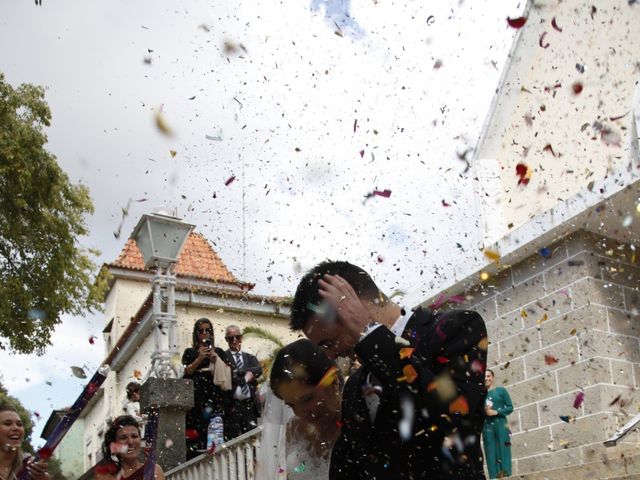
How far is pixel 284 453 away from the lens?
3.85 metres

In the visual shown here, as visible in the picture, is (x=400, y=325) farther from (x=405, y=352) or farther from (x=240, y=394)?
(x=240, y=394)

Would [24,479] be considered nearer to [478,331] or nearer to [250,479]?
[250,479]

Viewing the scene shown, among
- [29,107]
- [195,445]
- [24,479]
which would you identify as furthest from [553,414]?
[29,107]

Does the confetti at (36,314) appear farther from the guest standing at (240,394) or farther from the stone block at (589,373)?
the stone block at (589,373)

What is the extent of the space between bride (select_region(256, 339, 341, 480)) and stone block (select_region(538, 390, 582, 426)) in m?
3.79

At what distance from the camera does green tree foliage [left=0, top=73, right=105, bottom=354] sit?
1599cm

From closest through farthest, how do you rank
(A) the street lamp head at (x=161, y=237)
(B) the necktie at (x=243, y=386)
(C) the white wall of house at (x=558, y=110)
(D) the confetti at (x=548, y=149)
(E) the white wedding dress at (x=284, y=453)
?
1. (E) the white wedding dress at (x=284, y=453)
2. (B) the necktie at (x=243, y=386)
3. (A) the street lamp head at (x=161, y=237)
4. (C) the white wall of house at (x=558, y=110)
5. (D) the confetti at (x=548, y=149)

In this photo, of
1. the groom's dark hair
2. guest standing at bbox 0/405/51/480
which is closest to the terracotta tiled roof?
guest standing at bbox 0/405/51/480

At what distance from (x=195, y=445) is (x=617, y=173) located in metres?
4.63

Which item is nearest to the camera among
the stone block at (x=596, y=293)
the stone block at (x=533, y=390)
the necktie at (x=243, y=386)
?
the stone block at (x=596, y=293)

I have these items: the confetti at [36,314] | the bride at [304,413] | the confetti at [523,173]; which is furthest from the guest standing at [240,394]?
the confetti at [36,314]

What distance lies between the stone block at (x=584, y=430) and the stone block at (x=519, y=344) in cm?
77

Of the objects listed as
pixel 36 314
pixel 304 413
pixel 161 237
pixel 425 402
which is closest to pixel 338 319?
pixel 425 402

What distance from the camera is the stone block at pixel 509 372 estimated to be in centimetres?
767
